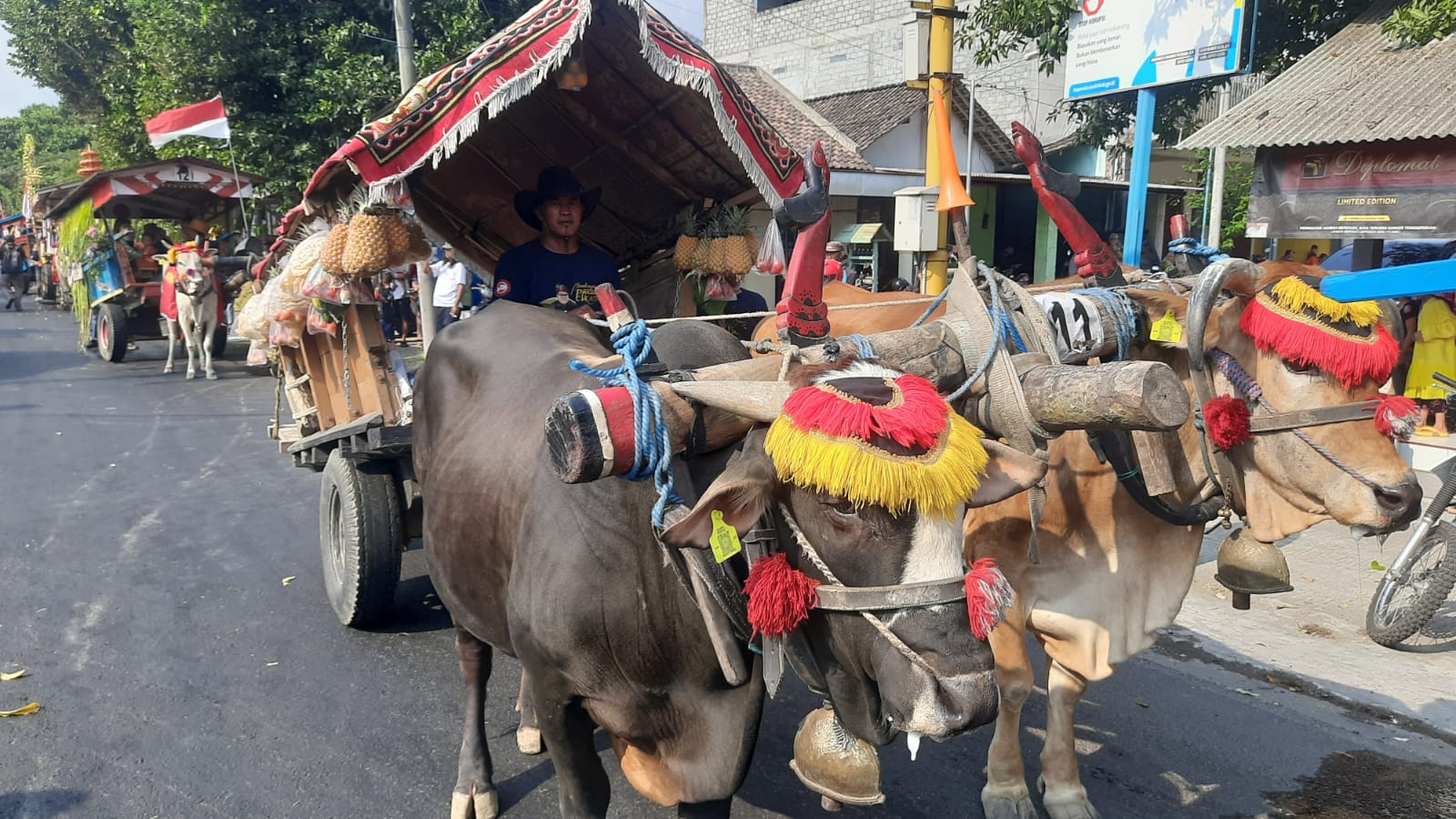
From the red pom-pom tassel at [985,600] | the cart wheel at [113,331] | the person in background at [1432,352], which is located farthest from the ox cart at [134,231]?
the person in background at [1432,352]

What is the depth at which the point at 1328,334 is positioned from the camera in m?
2.81

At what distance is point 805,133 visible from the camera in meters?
17.1

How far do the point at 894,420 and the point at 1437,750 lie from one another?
11.3 feet

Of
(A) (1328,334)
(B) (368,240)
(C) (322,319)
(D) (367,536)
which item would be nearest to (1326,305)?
(A) (1328,334)

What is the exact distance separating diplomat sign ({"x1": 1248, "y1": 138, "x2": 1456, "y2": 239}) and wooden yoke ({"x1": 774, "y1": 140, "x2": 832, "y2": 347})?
855 centimetres

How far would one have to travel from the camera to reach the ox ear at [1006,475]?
78.6 inches

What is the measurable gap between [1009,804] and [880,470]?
208 cm

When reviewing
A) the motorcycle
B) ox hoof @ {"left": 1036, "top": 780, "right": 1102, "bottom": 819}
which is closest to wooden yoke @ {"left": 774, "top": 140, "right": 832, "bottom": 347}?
ox hoof @ {"left": 1036, "top": 780, "right": 1102, "bottom": 819}

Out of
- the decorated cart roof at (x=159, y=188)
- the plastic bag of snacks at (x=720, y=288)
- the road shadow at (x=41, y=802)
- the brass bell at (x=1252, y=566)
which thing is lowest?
the road shadow at (x=41, y=802)

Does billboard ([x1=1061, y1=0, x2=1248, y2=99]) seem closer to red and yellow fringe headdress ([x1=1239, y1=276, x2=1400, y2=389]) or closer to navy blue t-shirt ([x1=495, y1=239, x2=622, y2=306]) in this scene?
red and yellow fringe headdress ([x1=1239, y1=276, x2=1400, y2=389])

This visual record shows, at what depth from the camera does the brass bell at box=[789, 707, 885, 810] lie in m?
2.39

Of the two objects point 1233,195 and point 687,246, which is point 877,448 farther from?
point 1233,195

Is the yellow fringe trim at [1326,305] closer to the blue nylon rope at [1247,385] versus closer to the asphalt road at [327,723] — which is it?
the blue nylon rope at [1247,385]

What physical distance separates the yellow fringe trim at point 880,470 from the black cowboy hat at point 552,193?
8.20 feet
